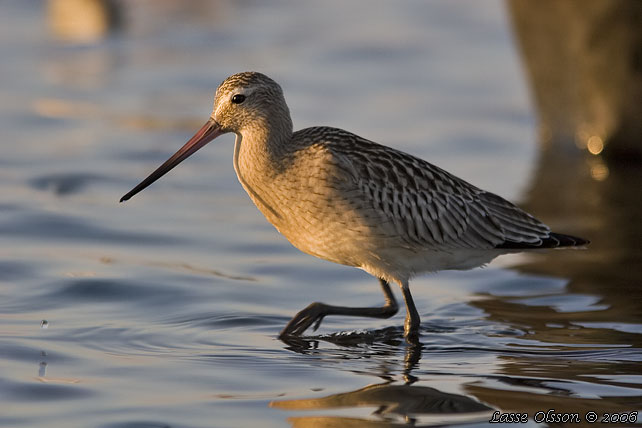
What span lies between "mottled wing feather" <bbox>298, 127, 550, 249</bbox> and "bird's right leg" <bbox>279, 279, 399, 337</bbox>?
1.67 feet

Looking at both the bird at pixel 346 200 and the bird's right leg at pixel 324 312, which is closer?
the bird at pixel 346 200

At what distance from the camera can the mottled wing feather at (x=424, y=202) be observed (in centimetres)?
727

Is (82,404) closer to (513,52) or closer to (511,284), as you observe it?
(511,284)

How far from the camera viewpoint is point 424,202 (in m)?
7.55

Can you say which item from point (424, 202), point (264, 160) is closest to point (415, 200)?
point (424, 202)

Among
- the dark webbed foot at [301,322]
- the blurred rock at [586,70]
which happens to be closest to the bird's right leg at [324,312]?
the dark webbed foot at [301,322]

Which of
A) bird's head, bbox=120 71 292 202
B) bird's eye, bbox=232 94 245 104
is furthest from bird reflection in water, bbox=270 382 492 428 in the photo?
bird's eye, bbox=232 94 245 104

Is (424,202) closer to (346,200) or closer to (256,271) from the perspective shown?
(346,200)

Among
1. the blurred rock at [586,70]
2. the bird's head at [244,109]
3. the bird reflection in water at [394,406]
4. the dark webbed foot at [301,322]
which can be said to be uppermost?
the blurred rock at [586,70]

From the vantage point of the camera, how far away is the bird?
7.10 meters

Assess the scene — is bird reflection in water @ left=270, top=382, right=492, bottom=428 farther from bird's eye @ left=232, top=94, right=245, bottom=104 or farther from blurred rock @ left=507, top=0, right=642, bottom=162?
blurred rock @ left=507, top=0, right=642, bottom=162

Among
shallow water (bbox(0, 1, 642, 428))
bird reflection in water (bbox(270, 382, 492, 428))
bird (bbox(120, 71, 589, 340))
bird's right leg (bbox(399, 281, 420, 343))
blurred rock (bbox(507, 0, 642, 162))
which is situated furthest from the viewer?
blurred rock (bbox(507, 0, 642, 162))

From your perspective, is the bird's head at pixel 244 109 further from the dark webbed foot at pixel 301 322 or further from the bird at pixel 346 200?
the dark webbed foot at pixel 301 322

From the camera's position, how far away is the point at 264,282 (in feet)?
27.9
